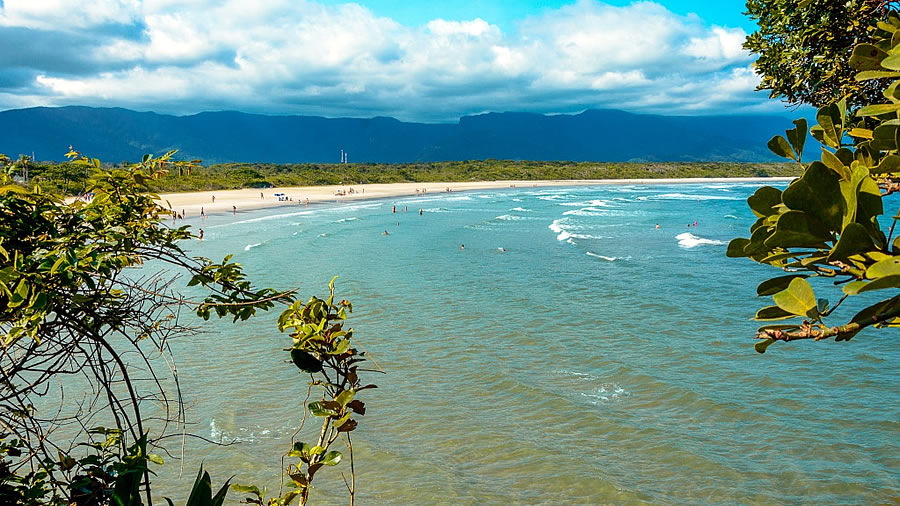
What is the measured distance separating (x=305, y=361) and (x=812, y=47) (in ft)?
17.4

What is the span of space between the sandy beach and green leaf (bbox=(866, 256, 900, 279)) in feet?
124

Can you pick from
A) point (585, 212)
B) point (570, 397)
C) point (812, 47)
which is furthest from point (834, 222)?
point (585, 212)

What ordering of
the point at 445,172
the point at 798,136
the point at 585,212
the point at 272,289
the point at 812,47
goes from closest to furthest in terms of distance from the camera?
the point at 798,136, the point at 272,289, the point at 812,47, the point at 585,212, the point at 445,172

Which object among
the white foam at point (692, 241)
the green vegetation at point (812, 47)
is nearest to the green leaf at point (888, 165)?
the green vegetation at point (812, 47)

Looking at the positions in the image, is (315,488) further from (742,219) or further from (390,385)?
(742,219)

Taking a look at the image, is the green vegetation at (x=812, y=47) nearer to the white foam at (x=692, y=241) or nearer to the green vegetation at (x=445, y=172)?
the white foam at (x=692, y=241)

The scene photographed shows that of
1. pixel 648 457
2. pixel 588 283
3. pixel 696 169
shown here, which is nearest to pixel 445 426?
pixel 648 457

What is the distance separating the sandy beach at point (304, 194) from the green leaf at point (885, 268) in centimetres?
3783

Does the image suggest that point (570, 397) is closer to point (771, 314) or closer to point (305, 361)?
point (305, 361)

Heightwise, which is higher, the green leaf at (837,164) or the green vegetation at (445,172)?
the green vegetation at (445,172)

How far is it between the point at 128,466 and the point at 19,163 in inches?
58.8

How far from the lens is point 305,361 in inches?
84.2

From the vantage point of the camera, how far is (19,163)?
2609mm

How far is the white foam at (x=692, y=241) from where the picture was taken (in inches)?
1203
